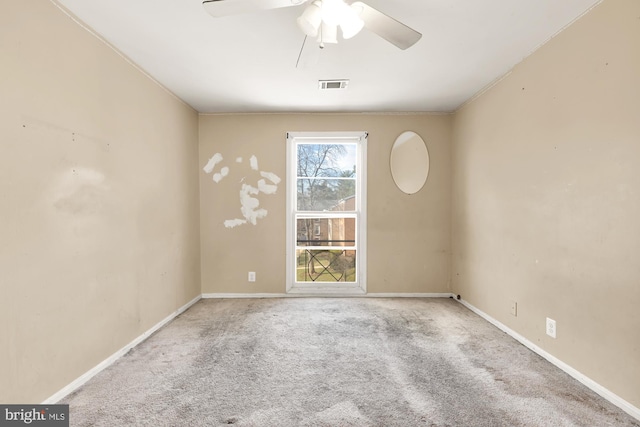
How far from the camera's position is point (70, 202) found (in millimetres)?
1907

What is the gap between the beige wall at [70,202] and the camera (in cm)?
156

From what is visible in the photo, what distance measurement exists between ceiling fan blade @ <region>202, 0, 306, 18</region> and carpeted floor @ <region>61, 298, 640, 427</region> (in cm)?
201

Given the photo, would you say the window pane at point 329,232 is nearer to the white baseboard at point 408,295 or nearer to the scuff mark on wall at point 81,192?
the white baseboard at point 408,295

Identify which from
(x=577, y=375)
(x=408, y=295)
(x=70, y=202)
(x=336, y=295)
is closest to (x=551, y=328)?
(x=577, y=375)

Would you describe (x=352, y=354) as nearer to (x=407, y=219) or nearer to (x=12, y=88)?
(x=407, y=219)

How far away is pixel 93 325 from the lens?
208 centimetres

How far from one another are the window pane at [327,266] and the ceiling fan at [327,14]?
9.13ft

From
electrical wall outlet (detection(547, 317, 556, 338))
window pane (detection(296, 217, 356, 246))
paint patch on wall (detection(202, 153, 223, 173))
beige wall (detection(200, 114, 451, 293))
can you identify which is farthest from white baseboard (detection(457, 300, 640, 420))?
paint patch on wall (detection(202, 153, 223, 173))

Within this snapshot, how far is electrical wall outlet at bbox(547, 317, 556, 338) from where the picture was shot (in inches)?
86.9

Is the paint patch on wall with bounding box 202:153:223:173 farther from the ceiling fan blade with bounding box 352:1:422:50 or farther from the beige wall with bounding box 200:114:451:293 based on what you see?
Result: the ceiling fan blade with bounding box 352:1:422:50

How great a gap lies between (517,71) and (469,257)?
188cm

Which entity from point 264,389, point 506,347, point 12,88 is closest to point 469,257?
point 506,347

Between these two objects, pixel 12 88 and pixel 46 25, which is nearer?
pixel 12 88

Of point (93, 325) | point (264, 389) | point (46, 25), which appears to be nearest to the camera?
point (46, 25)
